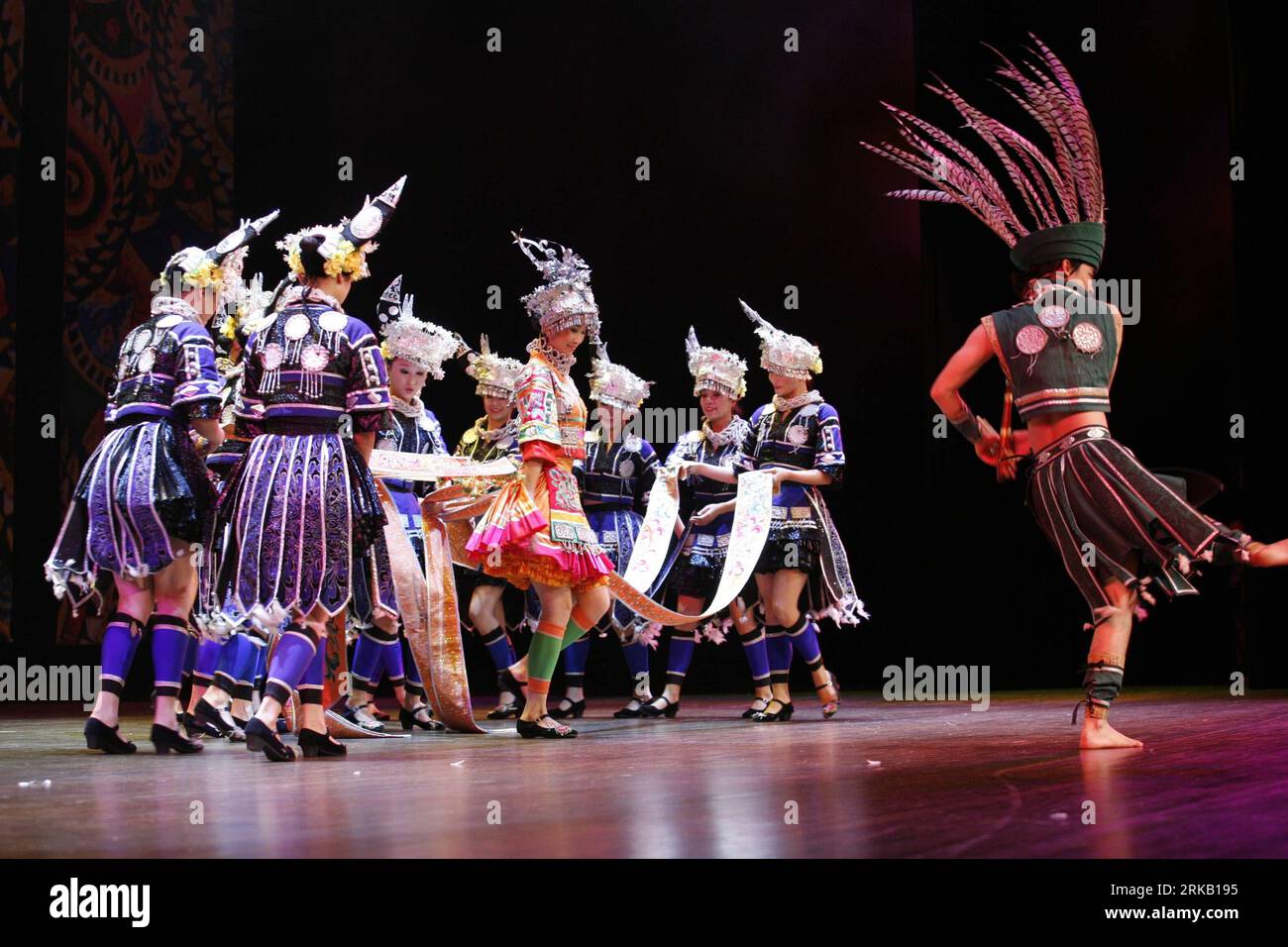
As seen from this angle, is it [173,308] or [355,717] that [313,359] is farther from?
[355,717]

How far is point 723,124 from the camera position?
868 cm

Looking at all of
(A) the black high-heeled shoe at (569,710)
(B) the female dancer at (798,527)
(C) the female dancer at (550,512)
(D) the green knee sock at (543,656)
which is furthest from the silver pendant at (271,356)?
(A) the black high-heeled shoe at (569,710)

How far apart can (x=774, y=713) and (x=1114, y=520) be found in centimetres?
248

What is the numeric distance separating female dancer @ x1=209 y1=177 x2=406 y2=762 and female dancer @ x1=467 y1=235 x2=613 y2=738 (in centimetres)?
64

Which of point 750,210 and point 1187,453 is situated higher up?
point 750,210

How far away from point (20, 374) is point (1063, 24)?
694 cm

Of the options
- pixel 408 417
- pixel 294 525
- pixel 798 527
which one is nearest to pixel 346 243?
pixel 294 525

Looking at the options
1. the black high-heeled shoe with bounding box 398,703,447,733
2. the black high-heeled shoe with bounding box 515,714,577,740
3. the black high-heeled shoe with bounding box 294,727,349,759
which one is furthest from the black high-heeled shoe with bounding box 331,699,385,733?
the black high-heeled shoe with bounding box 294,727,349,759

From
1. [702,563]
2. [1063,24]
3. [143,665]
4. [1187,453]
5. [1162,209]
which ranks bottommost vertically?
[143,665]

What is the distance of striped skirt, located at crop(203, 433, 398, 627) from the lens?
162 inches

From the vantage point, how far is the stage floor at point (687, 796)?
2.28 m

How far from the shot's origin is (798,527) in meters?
6.19

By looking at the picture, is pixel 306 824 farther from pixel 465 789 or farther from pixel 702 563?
pixel 702 563
